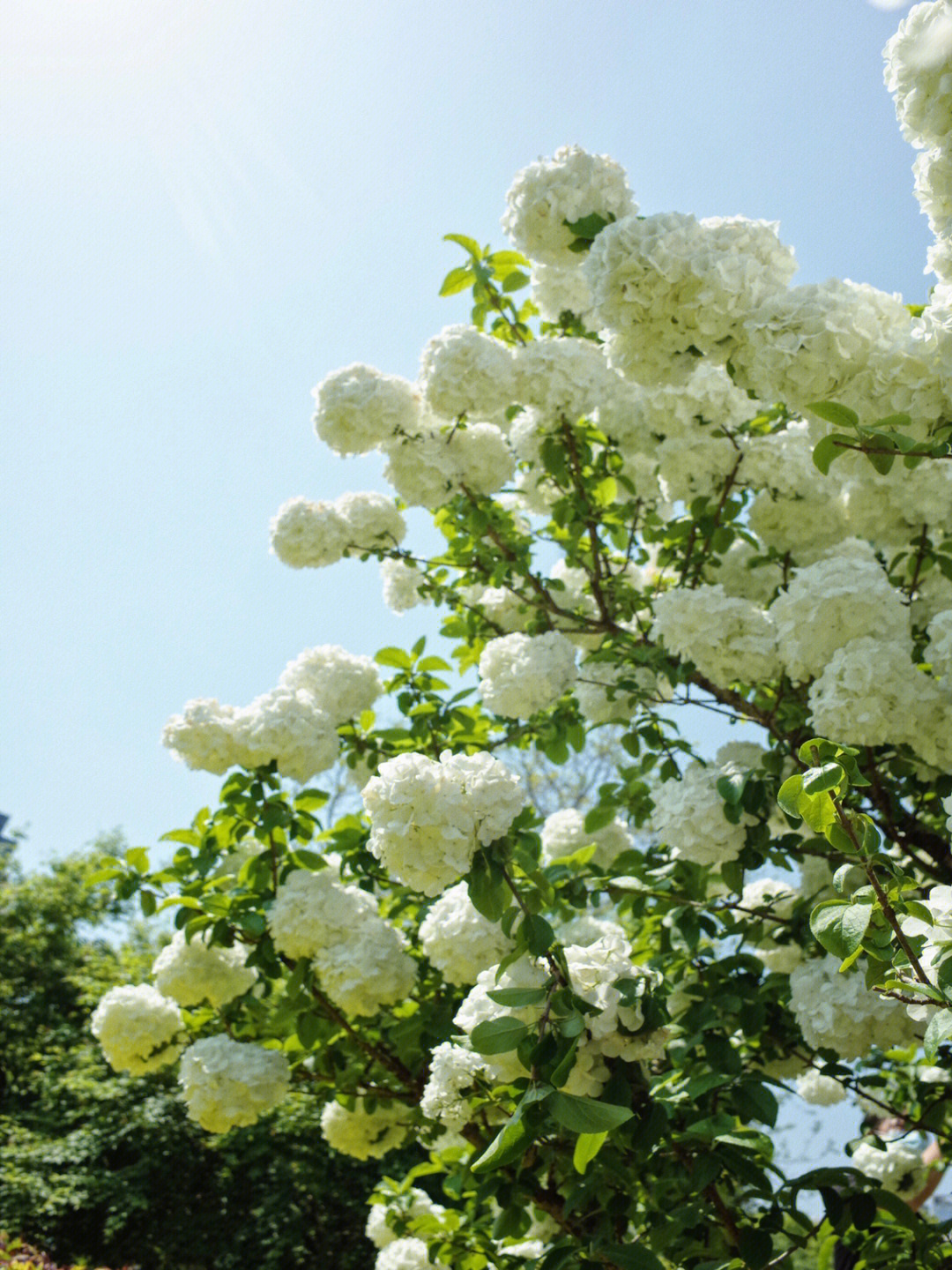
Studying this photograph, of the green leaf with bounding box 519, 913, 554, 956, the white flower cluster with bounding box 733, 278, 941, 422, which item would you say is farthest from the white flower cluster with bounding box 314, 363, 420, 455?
the green leaf with bounding box 519, 913, 554, 956

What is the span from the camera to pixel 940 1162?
3.43 meters

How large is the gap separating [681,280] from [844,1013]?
1.68 metres

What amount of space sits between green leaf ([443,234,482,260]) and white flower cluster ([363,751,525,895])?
1.91 metres

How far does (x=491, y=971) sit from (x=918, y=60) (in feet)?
5.53

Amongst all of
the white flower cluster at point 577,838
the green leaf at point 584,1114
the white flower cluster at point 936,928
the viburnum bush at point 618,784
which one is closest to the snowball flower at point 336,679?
the viburnum bush at point 618,784

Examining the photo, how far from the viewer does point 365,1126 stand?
9.87ft

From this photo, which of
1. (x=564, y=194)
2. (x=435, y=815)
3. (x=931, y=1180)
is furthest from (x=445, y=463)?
(x=931, y=1180)

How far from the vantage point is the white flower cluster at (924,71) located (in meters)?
1.38

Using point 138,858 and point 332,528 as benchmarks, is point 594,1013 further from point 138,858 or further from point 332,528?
point 332,528

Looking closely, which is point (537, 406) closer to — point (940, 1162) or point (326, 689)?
point (326, 689)

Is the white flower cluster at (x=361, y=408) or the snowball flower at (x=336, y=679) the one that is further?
the snowball flower at (x=336, y=679)

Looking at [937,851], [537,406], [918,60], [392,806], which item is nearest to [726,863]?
[937,851]

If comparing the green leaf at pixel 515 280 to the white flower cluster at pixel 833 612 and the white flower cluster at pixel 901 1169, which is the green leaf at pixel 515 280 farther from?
the white flower cluster at pixel 901 1169

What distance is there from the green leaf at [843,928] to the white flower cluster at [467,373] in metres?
1.93
